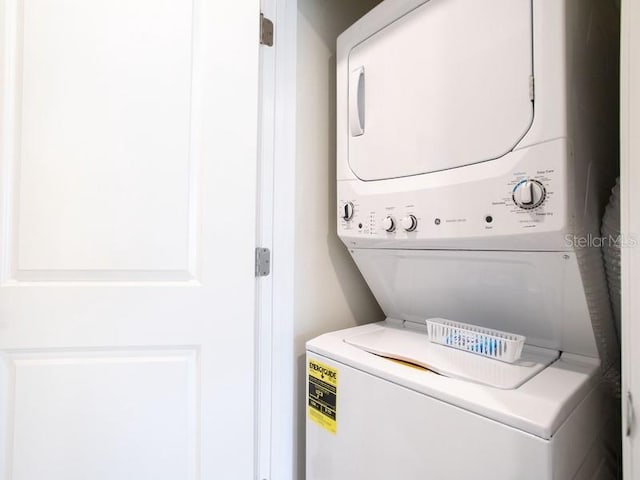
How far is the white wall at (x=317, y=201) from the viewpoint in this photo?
4.66 ft

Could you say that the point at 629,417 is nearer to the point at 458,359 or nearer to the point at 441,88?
the point at 458,359

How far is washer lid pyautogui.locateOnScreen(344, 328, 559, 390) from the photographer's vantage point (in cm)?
86

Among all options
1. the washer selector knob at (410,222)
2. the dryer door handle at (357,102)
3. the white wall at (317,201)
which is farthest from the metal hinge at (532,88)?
the white wall at (317,201)

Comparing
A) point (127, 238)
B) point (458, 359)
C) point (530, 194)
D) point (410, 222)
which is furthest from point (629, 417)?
point (127, 238)

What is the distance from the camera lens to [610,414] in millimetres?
995

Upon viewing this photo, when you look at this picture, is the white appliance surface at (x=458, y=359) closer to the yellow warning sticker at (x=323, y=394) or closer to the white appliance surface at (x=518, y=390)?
the white appliance surface at (x=518, y=390)

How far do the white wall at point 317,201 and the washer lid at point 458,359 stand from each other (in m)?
0.27

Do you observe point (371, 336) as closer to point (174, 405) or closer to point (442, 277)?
point (442, 277)

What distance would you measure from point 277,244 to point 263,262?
0.31ft

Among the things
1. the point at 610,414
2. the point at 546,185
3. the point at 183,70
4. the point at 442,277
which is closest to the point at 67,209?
the point at 183,70

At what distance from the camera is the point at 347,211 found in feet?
4.21

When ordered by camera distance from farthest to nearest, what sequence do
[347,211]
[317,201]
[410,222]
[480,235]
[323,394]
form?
[317,201] < [347,211] < [323,394] < [410,222] < [480,235]

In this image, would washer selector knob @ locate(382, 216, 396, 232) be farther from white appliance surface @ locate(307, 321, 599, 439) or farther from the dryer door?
white appliance surface @ locate(307, 321, 599, 439)

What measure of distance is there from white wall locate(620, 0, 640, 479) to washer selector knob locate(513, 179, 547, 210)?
18 cm
